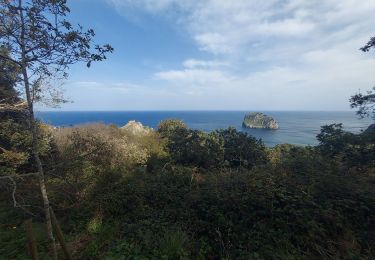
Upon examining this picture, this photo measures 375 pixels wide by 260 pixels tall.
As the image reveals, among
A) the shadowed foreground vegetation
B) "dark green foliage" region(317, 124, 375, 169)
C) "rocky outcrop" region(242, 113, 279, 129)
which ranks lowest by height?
"rocky outcrop" region(242, 113, 279, 129)

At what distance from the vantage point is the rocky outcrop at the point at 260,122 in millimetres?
97938

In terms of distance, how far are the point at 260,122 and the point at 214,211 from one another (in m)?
106

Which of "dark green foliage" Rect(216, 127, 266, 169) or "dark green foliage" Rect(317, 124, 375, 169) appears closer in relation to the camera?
"dark green foliage" Rect(317, 124, 375, 169)

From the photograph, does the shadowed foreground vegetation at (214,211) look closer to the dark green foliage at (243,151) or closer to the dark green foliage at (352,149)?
the dark green foliage at (352,149)

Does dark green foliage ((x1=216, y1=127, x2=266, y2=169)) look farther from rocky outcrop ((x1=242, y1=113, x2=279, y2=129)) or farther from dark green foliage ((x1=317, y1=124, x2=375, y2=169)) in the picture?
rocky outcrop ((x1=242, y1=113, x2=279, y2=129))

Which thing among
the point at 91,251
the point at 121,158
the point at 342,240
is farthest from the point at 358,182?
the point at 121,158

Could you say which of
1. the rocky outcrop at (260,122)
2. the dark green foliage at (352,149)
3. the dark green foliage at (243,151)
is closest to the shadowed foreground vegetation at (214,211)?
the dark green foliage at (352,149)

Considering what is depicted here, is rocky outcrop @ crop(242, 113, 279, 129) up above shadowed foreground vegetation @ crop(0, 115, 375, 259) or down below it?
below

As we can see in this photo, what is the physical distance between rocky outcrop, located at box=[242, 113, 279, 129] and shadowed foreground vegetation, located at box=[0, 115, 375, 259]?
9224cm

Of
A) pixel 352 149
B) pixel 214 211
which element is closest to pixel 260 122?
pixel 352 149

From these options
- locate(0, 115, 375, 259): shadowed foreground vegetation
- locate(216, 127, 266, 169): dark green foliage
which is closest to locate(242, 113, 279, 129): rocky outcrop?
locate(216, 127, 266, 169): dark green foliage

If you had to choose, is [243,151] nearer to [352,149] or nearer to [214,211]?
[352,149]

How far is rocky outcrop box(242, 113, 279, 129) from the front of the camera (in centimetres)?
9794

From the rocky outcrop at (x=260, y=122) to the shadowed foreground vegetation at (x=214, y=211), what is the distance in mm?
92239
